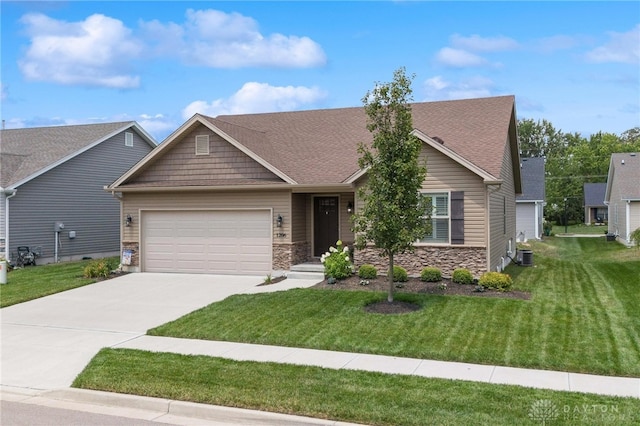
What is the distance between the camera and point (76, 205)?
24188 mm

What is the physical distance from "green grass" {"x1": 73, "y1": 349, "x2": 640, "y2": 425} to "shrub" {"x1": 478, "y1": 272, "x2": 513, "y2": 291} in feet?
21.2

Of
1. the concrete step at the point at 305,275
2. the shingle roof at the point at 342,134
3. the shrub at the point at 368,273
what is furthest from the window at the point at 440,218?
the concrete step at the point at 305,275

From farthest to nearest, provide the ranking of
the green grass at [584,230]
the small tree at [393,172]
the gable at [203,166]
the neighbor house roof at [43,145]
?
the green grass at [584,230], the neighbor house roof at [43,145], the gable at [203,166], the small tree at [393,172]

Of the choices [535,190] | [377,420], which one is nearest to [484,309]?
[377,420]

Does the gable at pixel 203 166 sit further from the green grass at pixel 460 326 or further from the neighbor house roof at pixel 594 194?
the neighbor house roof at pixel 594 194

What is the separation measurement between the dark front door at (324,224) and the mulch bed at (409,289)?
10.4 ft

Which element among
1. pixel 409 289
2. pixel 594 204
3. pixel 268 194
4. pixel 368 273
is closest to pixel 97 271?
pixel 268 194

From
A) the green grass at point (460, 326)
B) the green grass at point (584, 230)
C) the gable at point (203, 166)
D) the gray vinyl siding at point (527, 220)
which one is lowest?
the green grass at point (460, 326)

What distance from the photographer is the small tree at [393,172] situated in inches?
448

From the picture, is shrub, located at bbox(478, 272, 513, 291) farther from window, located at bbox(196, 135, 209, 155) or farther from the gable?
window, located at bbox(196, 135, 209, 155)

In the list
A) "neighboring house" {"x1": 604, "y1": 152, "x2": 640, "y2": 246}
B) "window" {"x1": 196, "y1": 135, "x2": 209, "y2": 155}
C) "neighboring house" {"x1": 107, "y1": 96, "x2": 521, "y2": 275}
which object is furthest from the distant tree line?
"window" {"x1": 196, "y1": 135, "x2": 209, "y2": 155}

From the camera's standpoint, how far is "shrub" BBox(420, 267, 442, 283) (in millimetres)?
14480

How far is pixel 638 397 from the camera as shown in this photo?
6.80 m

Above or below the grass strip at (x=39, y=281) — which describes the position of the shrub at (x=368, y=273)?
above
